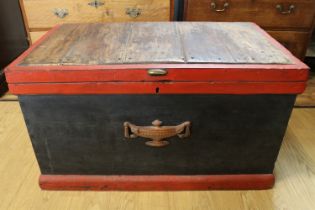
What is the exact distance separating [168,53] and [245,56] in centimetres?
21

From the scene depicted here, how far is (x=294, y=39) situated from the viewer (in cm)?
132

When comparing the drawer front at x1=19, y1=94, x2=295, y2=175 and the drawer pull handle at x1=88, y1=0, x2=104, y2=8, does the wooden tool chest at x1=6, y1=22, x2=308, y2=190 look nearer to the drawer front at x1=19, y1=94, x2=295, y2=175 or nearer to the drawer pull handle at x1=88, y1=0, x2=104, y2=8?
the drawer front at x1=19, y1=94, x2=295, y2=175

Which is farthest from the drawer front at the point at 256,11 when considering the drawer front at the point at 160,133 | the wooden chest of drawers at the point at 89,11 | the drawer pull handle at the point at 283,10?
the drawer front at the point at 160,133

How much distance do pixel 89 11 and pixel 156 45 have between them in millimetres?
579

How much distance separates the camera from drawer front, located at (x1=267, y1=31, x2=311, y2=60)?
1.31m

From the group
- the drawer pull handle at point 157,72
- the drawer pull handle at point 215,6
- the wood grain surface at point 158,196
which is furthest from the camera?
the drawer pull handle at point 215,6

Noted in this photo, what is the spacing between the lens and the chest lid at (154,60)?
0.71 meters

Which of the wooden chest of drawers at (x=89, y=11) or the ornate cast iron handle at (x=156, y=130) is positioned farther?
the wooden chest of drawers at (x=89, y=11)

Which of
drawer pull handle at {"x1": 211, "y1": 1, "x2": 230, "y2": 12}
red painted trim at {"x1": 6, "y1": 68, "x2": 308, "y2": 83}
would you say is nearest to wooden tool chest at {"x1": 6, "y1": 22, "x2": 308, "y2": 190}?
red painted trim at {"x1": 6, "y1": 68, "x2": 308, "y2": 83}

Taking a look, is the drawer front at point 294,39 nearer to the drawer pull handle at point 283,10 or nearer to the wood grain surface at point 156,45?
the drawer pull handle at point 283,10

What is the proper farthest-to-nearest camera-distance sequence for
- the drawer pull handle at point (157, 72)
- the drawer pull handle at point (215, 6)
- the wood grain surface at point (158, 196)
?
1. the drawer pull handle at point (215, 6)
2. the wood grain surface at point (158, 196)
3. the drawer pull handle at point (157, 72)

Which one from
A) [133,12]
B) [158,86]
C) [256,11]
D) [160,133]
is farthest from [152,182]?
[256,11]

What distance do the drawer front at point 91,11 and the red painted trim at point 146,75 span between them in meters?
0.64

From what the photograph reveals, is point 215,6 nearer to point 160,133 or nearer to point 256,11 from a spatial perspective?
point 256,11
